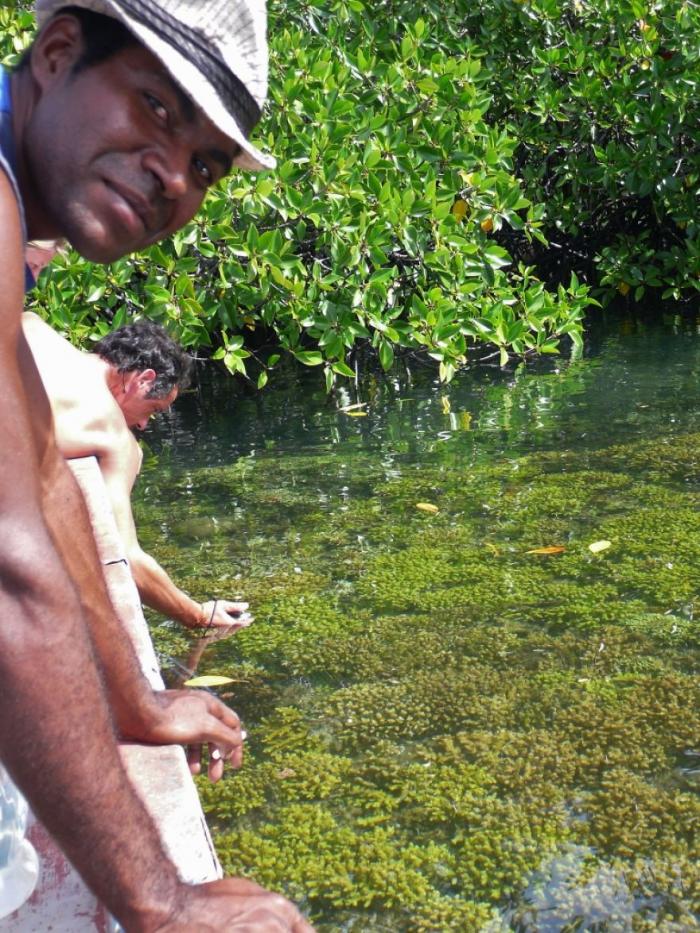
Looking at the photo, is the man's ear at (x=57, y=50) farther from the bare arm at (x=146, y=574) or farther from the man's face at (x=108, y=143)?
the bare arm at (x=146, y=574)

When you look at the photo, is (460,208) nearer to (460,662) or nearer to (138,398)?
(138,398)

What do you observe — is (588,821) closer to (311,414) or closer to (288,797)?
(288,797)

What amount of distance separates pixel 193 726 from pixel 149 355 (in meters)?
2.59

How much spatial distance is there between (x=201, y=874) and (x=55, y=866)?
26 centimetres

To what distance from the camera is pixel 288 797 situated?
2885mm

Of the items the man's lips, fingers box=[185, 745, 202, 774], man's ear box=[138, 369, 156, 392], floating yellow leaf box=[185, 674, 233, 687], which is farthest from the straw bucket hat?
man's ear box=[138, 369, 156, 392]

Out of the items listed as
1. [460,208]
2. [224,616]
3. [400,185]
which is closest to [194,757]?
[224,616]

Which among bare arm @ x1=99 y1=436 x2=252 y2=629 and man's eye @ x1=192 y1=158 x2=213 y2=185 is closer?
man's eye @ x1=192 y1=158 x2=213 y2=185

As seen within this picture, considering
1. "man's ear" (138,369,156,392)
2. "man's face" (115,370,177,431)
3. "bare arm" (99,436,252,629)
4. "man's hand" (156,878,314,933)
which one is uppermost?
"man's hand" (156,878,314,933)

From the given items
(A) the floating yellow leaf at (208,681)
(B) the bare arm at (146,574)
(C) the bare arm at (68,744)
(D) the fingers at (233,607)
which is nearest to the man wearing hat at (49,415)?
(C) the bare arm at (68,744)

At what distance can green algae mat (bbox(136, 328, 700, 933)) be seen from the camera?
2.54m

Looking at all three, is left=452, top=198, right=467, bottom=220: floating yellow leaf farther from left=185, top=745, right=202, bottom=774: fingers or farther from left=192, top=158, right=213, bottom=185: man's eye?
left=192, top=158, right=213, bottom=185: man's eye

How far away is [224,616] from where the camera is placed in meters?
4.00

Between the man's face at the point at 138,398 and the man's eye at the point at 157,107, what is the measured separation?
2834mm
